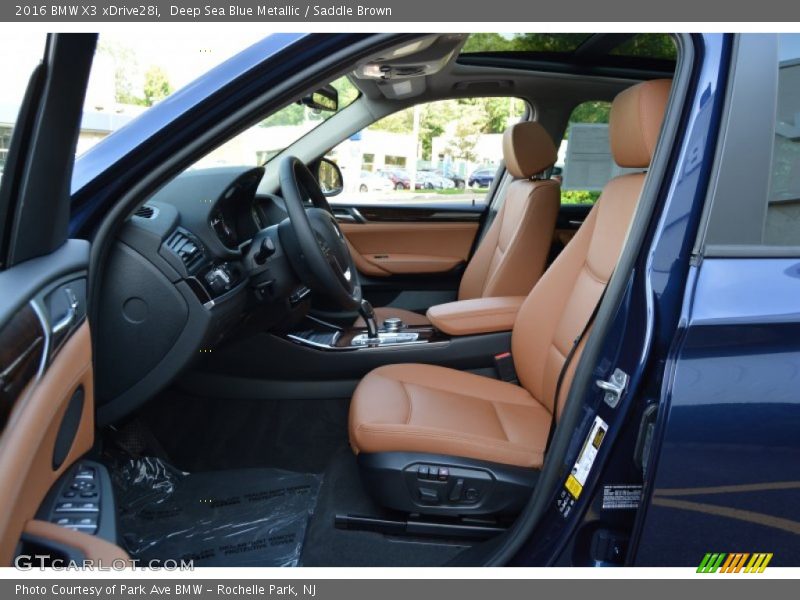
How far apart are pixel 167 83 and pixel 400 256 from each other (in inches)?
91.7

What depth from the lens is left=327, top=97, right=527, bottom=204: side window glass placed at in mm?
3322

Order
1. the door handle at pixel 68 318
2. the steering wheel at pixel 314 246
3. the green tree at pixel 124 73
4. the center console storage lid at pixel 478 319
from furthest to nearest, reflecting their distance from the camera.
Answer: the center console storage lid at pixel 478 319 < the steering wheel at pixel 314 246 < the green tree at pixel 124 73 < the door handle at pixel 68 318

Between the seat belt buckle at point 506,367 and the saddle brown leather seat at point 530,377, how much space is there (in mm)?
79

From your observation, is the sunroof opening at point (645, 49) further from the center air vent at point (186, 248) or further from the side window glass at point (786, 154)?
the center air vent at point (186, 248)

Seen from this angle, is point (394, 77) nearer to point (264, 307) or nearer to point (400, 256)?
point (400, 256)

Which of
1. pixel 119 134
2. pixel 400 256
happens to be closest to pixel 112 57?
pixel 119 134

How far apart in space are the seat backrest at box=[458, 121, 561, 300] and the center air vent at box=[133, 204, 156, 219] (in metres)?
1.54

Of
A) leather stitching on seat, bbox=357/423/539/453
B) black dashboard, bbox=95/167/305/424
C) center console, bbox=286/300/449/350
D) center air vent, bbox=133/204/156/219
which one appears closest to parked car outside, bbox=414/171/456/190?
center console, bbox=286/300/449/350

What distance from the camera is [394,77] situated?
9.89ft

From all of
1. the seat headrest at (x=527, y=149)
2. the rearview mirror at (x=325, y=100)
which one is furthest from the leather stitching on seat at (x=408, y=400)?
the rearview mirror at (x=325, y=100)

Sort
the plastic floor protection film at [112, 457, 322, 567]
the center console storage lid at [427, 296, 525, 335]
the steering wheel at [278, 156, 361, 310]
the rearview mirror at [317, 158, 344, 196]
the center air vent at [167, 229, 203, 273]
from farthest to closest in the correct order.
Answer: the rearview mirror at [317, 158, 344, 196]
the center console storage lid at [427, 296, 525, 335]
the steering wheel at [278, 156, 361, 310]
the plastic floor protection film at [112, 457, 322, 567]
the center air vent at [167, 229, 203, 273]

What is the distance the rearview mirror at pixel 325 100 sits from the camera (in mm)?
2792

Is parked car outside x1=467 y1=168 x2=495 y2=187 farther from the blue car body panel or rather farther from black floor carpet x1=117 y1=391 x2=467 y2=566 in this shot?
the blue car body panel

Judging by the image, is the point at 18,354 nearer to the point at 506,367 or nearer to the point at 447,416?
the point at 447,416
